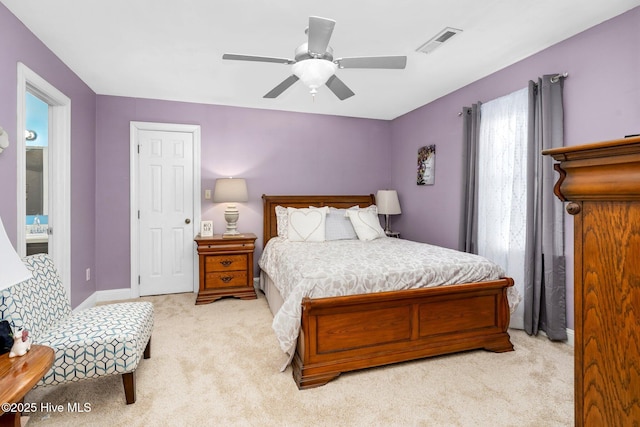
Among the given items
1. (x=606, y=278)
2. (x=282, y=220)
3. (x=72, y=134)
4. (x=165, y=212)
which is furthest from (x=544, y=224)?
(x=72, y=134)

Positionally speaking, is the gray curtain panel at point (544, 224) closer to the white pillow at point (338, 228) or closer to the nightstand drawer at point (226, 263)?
the white pillow at point (338, 228)

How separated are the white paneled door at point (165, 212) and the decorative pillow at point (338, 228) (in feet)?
5.70

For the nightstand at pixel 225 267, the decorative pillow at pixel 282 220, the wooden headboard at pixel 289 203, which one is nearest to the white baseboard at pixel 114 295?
the nightstand at pixel 225 267

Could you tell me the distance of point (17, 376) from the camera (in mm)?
1222

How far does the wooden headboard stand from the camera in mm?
4477

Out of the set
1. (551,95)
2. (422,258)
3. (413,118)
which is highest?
(413,118)

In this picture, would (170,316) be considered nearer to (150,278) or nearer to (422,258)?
Answer: (150,278)

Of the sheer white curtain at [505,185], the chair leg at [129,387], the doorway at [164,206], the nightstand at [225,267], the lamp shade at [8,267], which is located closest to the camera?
the lamp shade at [8,267]

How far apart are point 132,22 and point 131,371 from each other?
7.58ft

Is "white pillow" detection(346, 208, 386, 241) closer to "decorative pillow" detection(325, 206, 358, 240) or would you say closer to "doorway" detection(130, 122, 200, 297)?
"decorative pillow" detection(325, 206, 358, 240)

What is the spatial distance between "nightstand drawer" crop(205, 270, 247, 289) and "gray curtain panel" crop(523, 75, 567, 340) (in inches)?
115

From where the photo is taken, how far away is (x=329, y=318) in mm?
2211

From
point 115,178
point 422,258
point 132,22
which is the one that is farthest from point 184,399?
point 115,178

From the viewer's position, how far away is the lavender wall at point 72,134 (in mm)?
2195
